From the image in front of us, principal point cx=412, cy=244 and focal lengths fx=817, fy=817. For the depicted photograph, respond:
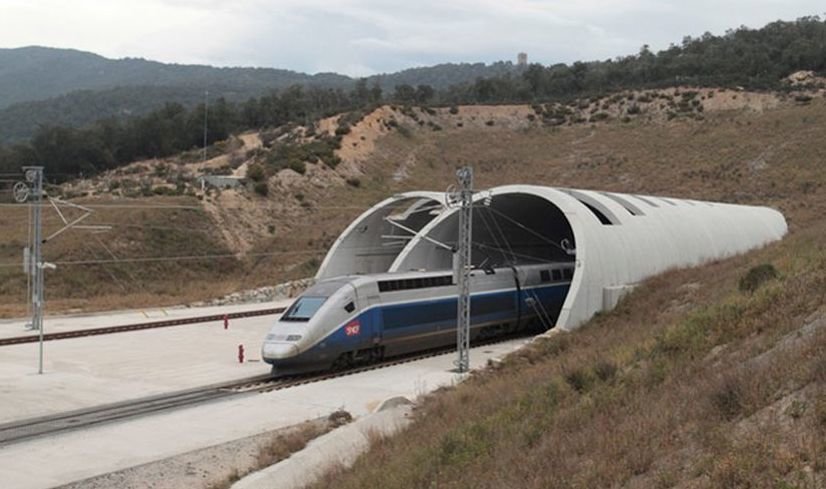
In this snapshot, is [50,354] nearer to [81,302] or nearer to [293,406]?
[293,406]

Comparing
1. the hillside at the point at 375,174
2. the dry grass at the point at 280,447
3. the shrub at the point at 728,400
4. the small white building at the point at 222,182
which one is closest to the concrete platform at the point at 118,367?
the dry grass at the point at 280,447

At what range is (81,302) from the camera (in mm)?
48562

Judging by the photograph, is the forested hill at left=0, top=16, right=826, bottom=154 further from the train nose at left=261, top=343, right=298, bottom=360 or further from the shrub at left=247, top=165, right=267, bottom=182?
the train nose at left=261, top=343, right=298, bottom=360

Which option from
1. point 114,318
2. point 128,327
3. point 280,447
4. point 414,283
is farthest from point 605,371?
point 114,318

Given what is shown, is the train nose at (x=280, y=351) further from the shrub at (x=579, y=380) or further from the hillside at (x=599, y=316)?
the shrub at (x=579, y=380)

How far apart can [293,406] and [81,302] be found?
102 feet

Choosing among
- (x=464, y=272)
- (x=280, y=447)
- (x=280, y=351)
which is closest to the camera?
(x=280, y=447)

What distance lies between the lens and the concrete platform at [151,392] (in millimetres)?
17062

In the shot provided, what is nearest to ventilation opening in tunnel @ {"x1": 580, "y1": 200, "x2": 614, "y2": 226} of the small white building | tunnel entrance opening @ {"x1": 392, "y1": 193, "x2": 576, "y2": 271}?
tunnel entrance opening @ {"x1": 392, "y1": 193, "x2": 576, "y2": 271}

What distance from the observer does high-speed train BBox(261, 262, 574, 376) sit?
26.2 metres

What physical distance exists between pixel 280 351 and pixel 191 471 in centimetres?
966

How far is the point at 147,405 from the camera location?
2230 centimetres

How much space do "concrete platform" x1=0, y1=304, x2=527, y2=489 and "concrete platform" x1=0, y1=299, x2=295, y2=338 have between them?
162 inches

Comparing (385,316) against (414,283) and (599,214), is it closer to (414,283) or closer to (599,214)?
(414,283)
